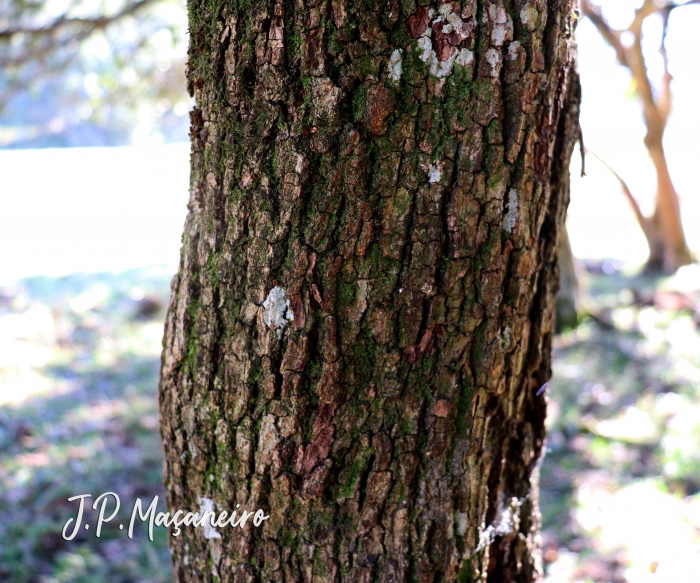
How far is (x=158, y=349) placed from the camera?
562 cm

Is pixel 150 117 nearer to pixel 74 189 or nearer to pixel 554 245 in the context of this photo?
pixel 74 189

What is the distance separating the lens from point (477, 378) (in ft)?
3.88

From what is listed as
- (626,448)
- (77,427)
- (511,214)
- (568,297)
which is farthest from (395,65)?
(568,297)

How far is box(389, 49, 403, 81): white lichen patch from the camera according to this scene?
3.47 ft

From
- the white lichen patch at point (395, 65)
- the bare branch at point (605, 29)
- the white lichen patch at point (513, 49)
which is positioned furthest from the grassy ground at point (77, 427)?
the bare branch at point (605, 29)

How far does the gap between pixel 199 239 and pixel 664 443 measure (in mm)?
3138

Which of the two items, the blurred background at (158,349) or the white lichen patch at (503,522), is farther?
the blurred background at (158,349)

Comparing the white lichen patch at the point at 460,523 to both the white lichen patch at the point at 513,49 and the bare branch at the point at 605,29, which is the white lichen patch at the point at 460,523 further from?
the bare branch at the point at 605,29

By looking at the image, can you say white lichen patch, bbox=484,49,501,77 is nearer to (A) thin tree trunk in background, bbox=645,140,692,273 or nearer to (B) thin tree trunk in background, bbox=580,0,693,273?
(B) thin tree trunk in background, bbox=580,0,693,273

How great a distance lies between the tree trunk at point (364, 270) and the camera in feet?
3.49

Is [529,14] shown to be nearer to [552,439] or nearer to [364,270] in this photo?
[364,270]

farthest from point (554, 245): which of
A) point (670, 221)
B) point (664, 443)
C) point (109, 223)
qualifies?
point (109, 223)

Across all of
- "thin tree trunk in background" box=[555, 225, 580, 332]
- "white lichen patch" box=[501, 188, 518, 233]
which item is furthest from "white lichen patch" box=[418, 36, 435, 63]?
"thin tree trunk in background" box=[555, 225, 580, 332]

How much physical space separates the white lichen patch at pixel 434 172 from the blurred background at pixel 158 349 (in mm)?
519
